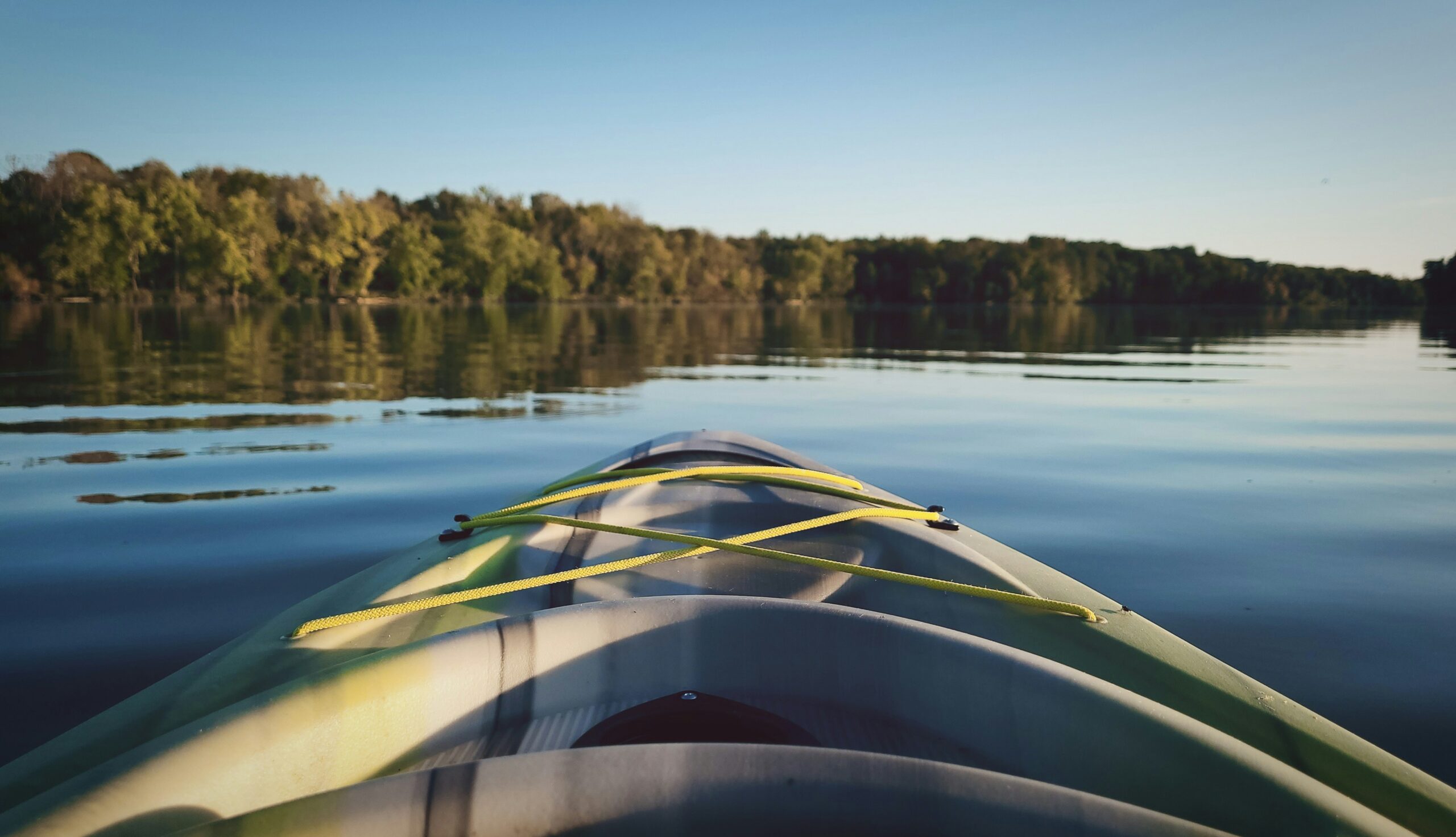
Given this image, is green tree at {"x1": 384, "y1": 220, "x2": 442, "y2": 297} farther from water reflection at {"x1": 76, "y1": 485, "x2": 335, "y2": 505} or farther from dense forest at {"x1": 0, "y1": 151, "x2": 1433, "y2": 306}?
water reflection at {"x1": 76, "y1": 485, "x2": 335, "y2": 505}

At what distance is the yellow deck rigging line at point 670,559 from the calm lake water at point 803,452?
3.49ft

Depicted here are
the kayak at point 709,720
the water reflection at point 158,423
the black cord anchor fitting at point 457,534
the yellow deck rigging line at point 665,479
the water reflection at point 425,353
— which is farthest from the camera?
the water reflection at point 425,353

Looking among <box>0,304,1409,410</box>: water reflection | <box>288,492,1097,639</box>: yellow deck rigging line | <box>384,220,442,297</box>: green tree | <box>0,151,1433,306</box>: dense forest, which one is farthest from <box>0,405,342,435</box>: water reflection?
<box>384,220,442,297</box>: green tree

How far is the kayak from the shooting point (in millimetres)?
1107

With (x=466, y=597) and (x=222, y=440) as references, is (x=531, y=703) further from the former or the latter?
(x=222, y=440)

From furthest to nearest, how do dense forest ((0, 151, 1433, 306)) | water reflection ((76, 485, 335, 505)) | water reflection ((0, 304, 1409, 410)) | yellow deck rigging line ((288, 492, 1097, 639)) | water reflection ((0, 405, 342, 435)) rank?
dense forest ((0, 151, 1433, 306)) < water reflection ((0, 304, 1409, 410)) < water reflection ((0, 405, 342, 435)) < water reflection ((76, 485, 335, 505)) < yellow deck rigging line ((288, 492, 1097, 639))

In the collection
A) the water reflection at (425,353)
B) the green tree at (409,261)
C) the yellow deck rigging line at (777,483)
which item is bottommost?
the yellow deck rigging line at (777,483)

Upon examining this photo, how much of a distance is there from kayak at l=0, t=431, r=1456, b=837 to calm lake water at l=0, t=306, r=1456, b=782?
973 mm

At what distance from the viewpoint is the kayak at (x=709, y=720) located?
43.6 inches

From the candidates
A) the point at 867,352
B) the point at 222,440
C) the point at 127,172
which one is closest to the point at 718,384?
the point at 222,440

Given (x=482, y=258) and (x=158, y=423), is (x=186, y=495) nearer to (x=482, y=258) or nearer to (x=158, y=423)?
(x=158, y=423)

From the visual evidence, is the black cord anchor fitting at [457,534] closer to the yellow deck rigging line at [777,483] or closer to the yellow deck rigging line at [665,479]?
the yellow deck rigging line at [665,479]

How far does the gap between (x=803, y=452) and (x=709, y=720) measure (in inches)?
205

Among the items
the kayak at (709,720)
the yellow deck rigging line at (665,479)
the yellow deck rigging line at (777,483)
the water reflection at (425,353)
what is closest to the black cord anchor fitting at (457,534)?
the yellow deck rigging line at (665,479)
